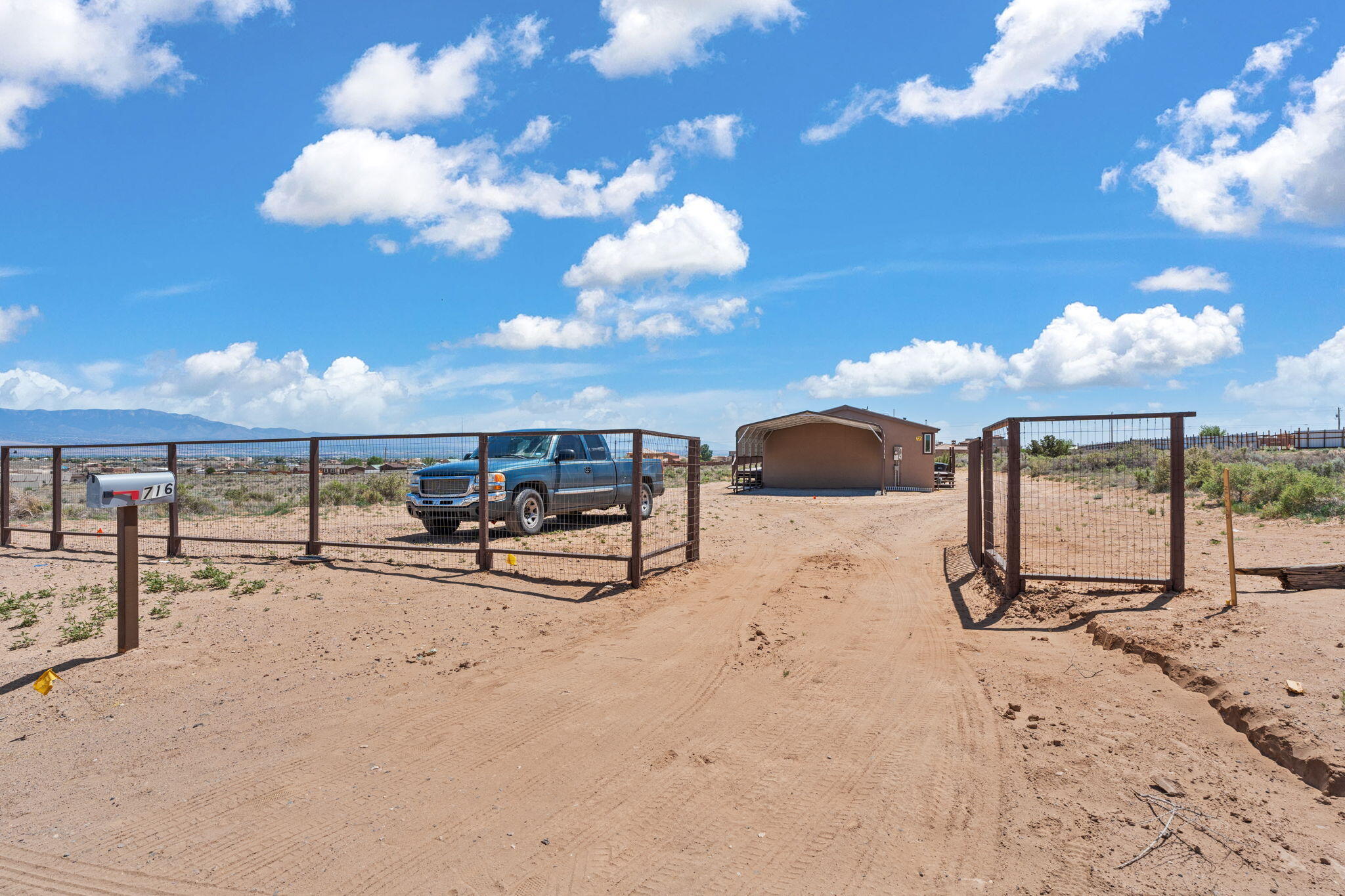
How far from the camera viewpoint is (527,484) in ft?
41.7

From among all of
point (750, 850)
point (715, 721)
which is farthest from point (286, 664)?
point (750, 850)

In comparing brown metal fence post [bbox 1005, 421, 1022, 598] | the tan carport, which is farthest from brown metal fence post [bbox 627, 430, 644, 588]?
the tan carport

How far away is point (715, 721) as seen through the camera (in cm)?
491

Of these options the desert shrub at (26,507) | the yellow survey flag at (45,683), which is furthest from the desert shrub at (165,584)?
the desert shrub at (26,507)

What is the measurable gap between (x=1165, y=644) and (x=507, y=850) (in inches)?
213

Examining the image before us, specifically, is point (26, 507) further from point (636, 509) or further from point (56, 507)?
point (636, 509)

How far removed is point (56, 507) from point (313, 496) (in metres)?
5.05

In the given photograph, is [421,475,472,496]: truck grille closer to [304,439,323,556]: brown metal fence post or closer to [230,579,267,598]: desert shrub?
[304,439,323,556]: brown metal fence post

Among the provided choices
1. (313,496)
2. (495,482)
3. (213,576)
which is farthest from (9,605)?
(495,482)

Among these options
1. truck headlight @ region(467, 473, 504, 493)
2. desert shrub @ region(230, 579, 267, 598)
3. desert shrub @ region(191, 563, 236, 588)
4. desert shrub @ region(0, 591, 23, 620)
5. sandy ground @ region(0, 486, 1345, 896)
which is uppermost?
truck headlight @ region(467, 473, 504, 493)

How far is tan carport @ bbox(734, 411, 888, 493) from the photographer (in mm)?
30516

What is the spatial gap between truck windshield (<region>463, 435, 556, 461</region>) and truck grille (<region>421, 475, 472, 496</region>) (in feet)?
5.34

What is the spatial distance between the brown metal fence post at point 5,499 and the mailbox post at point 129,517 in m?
8.83

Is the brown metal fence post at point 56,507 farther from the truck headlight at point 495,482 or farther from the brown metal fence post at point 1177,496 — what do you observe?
the brown metal fence post at point 1177,496
